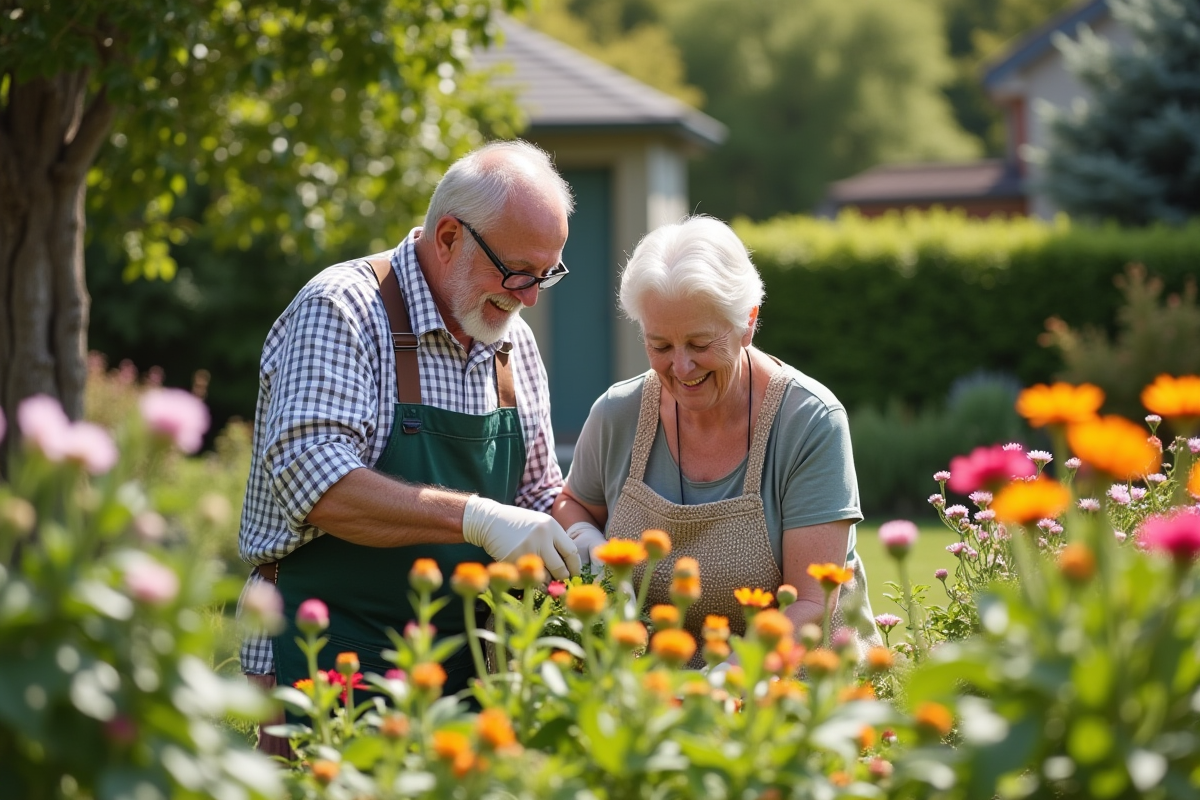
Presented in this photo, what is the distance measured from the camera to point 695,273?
110 inches

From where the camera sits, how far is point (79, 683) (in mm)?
1102

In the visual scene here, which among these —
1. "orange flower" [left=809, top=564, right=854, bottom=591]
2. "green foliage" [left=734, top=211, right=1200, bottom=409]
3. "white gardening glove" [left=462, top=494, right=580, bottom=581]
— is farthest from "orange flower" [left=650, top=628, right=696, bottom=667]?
"green foliage" [left=734, top=211, right=1200, bottom=409]

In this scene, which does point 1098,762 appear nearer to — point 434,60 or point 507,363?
point 507,363

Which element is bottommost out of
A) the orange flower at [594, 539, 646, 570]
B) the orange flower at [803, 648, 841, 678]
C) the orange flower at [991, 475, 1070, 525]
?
the orange flower at [803, 648, 841, 678]

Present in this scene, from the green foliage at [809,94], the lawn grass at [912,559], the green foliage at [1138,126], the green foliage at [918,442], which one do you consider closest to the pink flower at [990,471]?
the lawn grass at [912,559]

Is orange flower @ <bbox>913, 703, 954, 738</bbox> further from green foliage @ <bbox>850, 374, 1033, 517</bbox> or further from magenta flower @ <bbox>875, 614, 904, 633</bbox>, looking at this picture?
green foliage @ <bbox>850, 374, 1033, 517</bbox>

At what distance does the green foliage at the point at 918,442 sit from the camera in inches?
390

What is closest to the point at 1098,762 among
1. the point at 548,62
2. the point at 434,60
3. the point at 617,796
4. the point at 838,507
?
the point at 617,796

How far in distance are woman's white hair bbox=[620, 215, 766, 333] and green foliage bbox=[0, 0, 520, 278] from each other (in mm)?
1977

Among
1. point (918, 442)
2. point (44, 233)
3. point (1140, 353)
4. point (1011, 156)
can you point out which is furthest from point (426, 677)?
point (1011, 156)

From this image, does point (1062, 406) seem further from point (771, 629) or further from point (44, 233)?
point (44, 233)

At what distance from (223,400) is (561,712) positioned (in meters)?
13.4

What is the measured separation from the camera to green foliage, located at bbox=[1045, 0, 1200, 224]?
51.7 ft

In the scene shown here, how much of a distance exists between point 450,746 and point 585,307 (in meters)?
11.9
